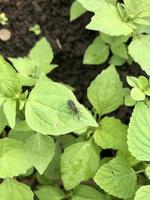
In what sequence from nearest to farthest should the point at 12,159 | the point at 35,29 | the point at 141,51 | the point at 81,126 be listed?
1. the point at 81,126
2. the point at 12,159
3. the point at 141,51
4. the point at 35,29

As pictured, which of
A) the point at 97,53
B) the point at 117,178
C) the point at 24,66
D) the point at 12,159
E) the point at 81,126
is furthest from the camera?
the point at 97,53

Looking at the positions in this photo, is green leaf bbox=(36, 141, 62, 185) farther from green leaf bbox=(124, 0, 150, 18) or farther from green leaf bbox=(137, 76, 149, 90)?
green leaf bbox=(124, 0, 150, 18)

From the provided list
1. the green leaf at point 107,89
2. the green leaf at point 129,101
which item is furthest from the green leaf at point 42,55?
the green leaf at point 129,101

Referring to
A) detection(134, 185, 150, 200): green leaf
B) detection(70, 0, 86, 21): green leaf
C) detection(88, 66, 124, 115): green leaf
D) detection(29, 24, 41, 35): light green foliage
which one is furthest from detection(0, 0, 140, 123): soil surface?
detection(134, 185, 150, 200): green leaf

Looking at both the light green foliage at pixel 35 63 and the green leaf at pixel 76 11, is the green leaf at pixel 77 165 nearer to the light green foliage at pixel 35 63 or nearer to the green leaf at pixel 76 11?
the light green foliage at pixel 35 63

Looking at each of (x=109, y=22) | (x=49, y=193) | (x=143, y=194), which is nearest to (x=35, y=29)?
(x=109, y=22)

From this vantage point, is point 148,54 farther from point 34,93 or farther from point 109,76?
point 34,93

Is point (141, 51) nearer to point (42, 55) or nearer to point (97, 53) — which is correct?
point (97, 53)

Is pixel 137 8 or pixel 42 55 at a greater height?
pixel 137 8
